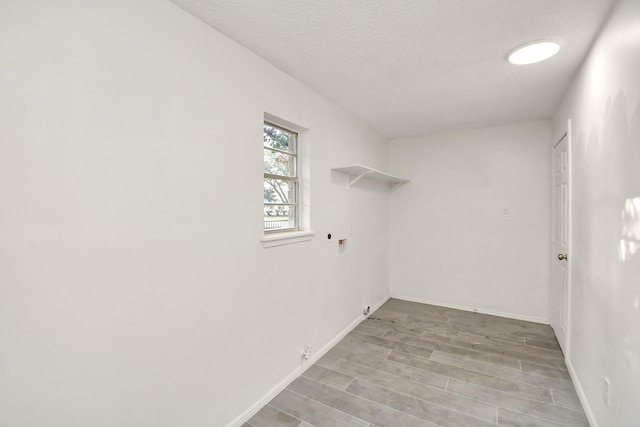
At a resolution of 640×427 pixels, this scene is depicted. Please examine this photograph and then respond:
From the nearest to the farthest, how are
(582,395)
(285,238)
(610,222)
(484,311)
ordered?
(610,222) < (582,395) < (285,238) < (484,311)

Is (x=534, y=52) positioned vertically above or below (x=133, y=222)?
above

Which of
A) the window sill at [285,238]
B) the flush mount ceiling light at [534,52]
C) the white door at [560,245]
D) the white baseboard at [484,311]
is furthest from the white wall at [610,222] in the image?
the window sill at [285,238]

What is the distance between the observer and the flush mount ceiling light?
187cm

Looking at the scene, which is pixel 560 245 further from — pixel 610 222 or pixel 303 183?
pixel 303 183

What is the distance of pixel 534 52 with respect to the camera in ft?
6.37

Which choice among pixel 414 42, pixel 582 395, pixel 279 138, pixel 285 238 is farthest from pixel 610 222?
pixel 279 138

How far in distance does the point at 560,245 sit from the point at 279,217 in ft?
9.09

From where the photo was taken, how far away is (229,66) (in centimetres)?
183

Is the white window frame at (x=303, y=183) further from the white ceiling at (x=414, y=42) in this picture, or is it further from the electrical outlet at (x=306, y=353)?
the electrical outlet at (x=306, y=353)

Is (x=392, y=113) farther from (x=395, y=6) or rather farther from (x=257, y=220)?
(x=257, y=220)

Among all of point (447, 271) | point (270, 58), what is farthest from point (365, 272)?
point (270, 58)

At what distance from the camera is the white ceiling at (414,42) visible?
5.08 ft

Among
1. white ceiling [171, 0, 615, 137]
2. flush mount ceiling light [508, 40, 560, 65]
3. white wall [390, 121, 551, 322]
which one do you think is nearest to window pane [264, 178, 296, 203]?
white ceiling [171, 0, 615, 137]

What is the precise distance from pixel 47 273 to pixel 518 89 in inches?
133
